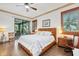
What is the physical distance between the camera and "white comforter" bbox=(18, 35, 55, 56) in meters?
1.84

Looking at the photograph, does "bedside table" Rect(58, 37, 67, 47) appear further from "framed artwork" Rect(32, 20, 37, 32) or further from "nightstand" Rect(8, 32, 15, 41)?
"nightstand" Rect(8, 32, 15, 41)

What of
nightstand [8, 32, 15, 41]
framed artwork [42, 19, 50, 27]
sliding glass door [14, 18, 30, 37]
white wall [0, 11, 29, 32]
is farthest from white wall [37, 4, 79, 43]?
nightstand [8, 32, 15, 41]

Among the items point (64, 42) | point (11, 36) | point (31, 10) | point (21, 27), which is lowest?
point (64, 42)

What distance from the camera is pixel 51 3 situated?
176 centimetres

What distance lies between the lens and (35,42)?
1894 mm

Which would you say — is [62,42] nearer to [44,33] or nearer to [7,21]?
[44,33]

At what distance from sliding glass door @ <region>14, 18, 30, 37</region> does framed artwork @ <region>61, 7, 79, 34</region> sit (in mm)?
753

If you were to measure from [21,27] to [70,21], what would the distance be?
41.1 inches

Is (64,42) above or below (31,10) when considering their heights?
below

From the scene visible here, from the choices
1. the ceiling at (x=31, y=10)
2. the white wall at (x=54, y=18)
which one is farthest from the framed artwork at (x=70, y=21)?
the ceiling at (x=31, y=10)

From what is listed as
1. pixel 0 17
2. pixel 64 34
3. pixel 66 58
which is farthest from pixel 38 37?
pixel 0 17

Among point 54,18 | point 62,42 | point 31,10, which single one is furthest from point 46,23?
point 62,42

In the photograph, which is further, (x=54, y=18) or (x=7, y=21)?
(x=54, y=18)

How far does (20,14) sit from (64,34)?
102 centimetres
